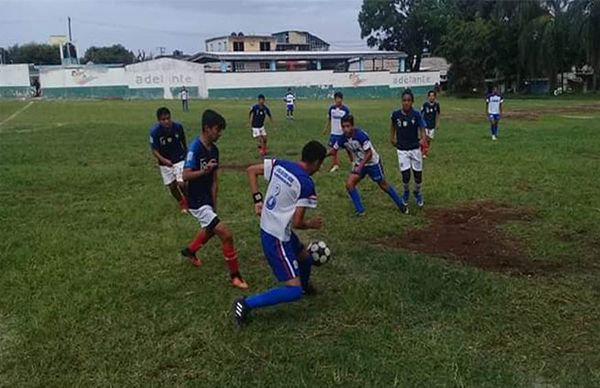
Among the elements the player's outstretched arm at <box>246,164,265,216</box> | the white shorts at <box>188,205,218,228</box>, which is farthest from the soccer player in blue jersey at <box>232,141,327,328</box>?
the white shorts at <box>188,205,218,228</box>

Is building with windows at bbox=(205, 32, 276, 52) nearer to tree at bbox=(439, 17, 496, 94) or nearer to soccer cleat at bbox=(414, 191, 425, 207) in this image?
tree at bbox=(439, 17, 496, 94)

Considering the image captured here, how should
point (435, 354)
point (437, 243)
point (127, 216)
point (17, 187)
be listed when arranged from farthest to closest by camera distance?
point (17, 187) → point (127, 216) → point (437, 243) → point (435, 354)

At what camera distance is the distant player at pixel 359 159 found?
938cm

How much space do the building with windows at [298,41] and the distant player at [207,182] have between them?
3871 inches

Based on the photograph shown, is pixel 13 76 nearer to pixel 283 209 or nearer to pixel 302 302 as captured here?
pixel 302 302

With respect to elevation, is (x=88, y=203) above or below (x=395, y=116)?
below

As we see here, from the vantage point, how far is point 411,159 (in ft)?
32.3

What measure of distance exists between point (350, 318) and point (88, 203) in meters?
6.72

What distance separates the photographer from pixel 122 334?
206 inches

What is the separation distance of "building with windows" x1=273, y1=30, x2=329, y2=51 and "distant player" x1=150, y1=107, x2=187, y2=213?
95.1 m

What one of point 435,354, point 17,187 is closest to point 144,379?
point 435,354

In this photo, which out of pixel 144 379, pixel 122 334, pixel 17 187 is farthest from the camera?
pixel 17 187

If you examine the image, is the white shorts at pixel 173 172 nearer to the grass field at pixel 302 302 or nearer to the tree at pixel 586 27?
the grass field at pixel 302 302

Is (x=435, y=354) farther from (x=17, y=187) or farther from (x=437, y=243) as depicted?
(x=17, y=187)
